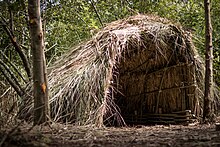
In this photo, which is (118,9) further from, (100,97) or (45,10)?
(100,97)

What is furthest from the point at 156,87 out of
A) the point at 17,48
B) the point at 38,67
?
the point at 38,67

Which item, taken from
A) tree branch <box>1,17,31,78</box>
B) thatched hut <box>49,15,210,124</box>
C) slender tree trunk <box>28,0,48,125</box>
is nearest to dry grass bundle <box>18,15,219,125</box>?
thatched hut <box>49,15,210,124</box>

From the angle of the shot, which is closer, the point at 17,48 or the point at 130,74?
A: the point at 17,48

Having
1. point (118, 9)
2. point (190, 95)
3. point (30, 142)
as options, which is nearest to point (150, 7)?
point (118, 9)

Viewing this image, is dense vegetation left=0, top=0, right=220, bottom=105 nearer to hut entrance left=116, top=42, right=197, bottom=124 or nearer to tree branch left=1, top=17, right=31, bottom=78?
tree branch left=1, top=17, right=31, bottom=78

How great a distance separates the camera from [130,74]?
6.62m

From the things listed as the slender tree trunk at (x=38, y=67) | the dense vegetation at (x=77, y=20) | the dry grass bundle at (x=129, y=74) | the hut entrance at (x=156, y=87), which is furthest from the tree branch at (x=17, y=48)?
the slender tree trunk at (x=38, y=67)

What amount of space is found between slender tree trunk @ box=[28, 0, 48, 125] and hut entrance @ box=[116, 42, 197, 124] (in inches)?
105

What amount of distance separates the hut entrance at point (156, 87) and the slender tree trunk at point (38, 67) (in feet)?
8.78

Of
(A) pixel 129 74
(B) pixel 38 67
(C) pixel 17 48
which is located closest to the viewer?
(B) pixel 38 67

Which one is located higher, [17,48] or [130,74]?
[17,48]

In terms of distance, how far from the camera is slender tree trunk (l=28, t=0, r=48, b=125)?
3.37 metres

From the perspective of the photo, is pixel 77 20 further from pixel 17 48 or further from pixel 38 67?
pixel 38 67

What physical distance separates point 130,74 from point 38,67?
3403 millimetres
